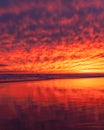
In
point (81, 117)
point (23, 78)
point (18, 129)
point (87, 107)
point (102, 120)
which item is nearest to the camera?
point (18, 129)

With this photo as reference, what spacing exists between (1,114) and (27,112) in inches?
32.5

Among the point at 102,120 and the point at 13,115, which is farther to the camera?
the point at 13,115

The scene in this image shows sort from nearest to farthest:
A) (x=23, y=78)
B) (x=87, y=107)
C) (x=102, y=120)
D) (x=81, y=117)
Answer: (x=102, y=120) < (x=81, y=117) < (x=87, y=107) < (x=23, y=78)

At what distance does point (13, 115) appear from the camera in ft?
29.4

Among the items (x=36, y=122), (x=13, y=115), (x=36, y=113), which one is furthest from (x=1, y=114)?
(x=36, y=122)

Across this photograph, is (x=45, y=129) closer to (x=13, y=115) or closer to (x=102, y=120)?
(x=102, y=120)

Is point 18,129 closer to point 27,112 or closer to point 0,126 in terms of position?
point 0,126

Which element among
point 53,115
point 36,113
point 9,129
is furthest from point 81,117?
point 9,129

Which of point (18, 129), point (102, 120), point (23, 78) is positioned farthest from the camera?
point (23, 78)

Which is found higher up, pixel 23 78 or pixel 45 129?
pixel 23 78

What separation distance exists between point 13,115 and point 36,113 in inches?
27.7

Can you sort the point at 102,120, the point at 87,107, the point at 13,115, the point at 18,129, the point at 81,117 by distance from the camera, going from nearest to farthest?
the point at 18,129
the point at 102,120
the point at 81,117
the point at 13,115
the point at 87,107

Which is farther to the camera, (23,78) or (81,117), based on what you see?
(23,78)

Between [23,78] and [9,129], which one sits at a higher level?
[23,78]
